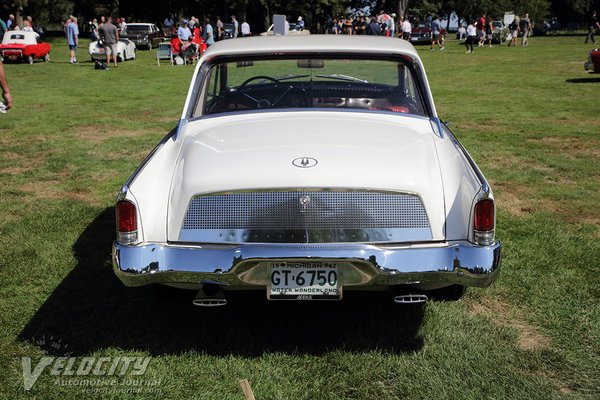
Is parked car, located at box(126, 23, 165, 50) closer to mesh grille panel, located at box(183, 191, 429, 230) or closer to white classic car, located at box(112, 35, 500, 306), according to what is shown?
white classic car, located at box(112, 35, 500, 306)

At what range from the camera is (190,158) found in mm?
3641

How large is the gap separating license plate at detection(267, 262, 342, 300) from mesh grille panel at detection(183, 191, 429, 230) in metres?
0.20

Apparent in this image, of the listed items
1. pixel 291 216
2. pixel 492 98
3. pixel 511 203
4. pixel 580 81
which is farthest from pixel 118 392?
pixel 580 81

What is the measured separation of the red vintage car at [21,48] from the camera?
25547 mm

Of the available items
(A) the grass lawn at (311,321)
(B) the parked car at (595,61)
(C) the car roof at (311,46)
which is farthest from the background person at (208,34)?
(C) the car roof at (311,46)

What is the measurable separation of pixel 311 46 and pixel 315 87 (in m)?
0.32

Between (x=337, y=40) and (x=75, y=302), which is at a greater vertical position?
(x=337, y=40)

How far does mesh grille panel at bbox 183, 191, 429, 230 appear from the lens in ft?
10.7

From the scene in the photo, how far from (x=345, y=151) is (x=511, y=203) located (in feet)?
11.3

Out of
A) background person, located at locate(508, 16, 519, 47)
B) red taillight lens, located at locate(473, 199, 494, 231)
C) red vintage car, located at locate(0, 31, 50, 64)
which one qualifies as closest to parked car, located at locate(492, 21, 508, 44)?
background person, located at locate(508, 16, 519, 47)

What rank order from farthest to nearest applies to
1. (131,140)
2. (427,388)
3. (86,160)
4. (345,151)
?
(131,140), (86,160), (345,151), (427,388)

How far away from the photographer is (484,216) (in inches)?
130

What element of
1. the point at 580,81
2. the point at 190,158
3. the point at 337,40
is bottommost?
the point at 580,81

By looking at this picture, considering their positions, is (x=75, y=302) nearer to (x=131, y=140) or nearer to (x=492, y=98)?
(x=131, y=140)
